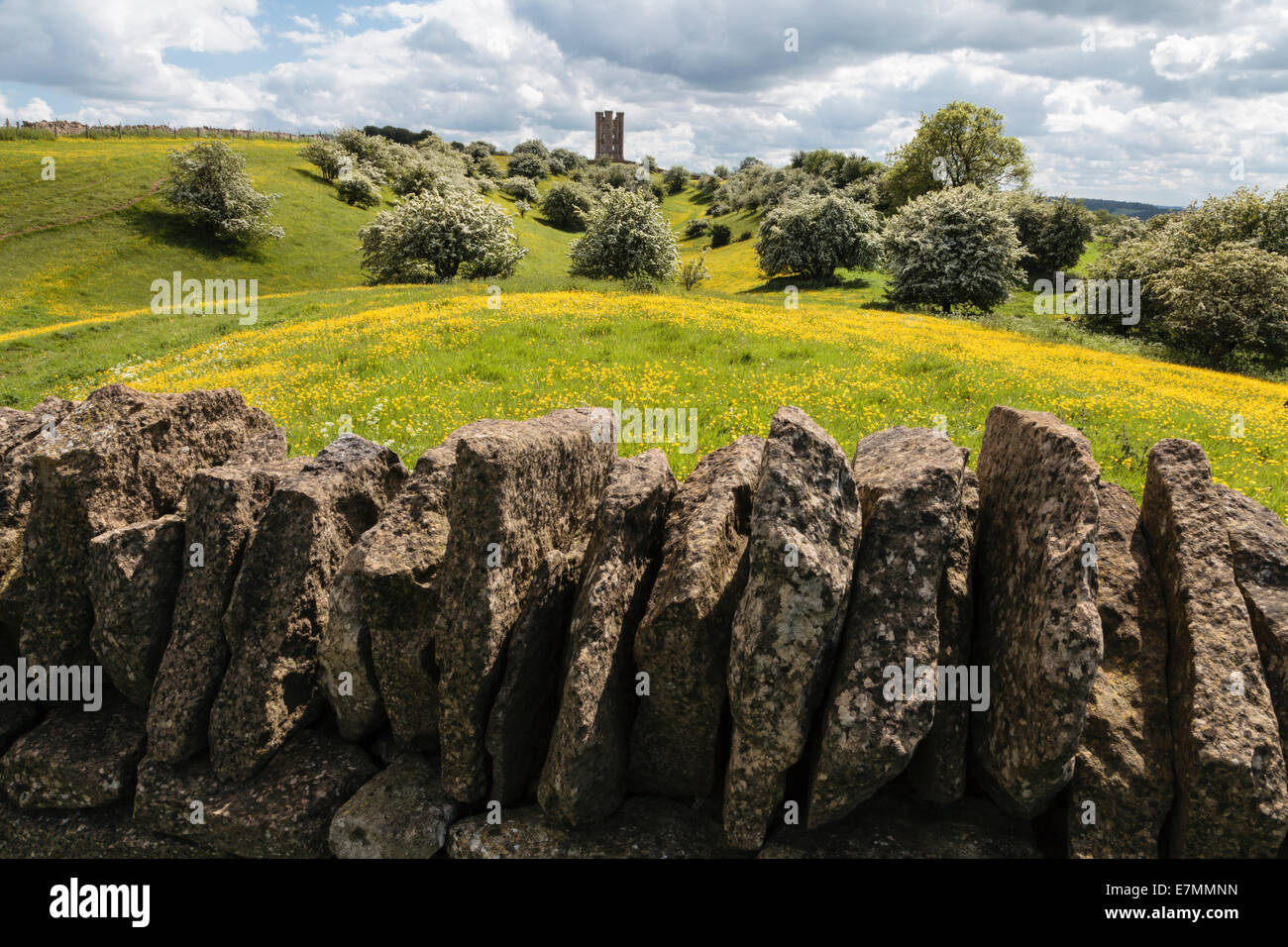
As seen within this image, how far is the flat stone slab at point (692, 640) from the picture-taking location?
16.0ft

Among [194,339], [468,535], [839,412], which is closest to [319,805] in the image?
[468,535]

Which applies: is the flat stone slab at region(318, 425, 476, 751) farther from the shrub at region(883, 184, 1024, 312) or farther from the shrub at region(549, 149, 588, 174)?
the shrub at region(549, 149, 588, 174)

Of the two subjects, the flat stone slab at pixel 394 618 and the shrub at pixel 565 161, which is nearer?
the flat stone slab at pixel 394 618

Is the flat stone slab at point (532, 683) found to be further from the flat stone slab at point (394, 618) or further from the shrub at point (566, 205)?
the shrub at point (566, 205)

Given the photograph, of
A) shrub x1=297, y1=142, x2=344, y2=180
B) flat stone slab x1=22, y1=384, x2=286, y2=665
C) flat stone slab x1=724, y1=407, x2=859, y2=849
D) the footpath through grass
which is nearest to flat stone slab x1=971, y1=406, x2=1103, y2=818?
flat stone slab x1=724, y1=407, x2=859, y2=849

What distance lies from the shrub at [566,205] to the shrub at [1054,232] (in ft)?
217

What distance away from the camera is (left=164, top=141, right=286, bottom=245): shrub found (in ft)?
217

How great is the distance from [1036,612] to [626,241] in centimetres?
4956

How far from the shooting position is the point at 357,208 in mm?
85375

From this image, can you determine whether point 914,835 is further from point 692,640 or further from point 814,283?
point 814,283

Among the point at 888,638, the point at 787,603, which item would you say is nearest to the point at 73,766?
the point at 787,603

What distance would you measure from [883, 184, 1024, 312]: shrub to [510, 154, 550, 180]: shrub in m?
103

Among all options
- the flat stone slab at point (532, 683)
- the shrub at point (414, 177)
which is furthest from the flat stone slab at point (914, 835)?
the shrub at point (414, 177)
